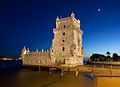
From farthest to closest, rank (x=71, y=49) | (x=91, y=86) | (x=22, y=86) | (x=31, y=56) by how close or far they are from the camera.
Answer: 1. (x=31, y=56)
2. (x=71, y=49)
3. (x=22, y=86)
4. (x=91, y=86)

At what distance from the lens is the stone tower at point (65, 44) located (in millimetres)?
30405

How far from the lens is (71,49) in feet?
99.6

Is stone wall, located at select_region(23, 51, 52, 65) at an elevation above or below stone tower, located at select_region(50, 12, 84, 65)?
below

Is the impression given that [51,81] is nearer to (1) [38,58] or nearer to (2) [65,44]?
(2) [65,44]

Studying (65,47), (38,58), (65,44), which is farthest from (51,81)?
(38,58)

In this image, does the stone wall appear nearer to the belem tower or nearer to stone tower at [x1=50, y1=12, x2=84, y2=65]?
the belem tower

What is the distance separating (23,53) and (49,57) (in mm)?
16555

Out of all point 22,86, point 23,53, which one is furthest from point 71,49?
point 23,53

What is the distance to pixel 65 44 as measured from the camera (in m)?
32.3

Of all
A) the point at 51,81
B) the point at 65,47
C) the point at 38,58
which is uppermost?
the point at 65,47

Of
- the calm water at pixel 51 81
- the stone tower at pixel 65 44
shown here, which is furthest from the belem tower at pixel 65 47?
the calm water at pixel 51 81

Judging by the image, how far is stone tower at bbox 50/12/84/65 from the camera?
30405 mm

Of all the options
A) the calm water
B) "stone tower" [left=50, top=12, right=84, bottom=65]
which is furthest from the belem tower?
the calm water

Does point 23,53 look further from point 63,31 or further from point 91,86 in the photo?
point 91,86
